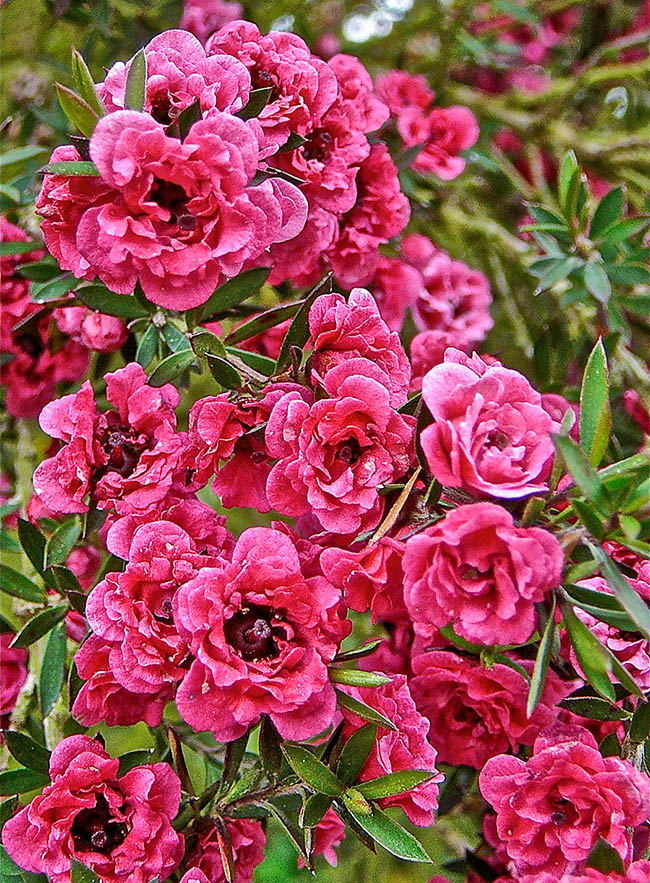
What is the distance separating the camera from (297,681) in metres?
0.63

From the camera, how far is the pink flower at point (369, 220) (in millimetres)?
A: 882

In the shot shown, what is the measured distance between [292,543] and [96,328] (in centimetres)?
34

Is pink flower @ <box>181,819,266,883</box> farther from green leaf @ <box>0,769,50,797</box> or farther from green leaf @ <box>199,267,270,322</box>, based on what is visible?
green leaf @ <box>199,267,270,322</box>

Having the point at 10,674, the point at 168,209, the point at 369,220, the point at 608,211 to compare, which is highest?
the point at 168,209

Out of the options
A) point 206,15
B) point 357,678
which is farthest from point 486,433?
point 206,15

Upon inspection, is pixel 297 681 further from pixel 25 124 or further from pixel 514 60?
pixel 514 60

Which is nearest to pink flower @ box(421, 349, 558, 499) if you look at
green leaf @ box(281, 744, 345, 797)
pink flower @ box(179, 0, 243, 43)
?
green leaf @ box(281, 744, 345, 797)

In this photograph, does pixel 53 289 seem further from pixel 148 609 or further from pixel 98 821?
pixel 98 821

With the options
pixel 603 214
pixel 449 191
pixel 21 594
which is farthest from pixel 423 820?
pixel 449 191

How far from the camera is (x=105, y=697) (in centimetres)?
72

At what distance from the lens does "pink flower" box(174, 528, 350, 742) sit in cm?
62

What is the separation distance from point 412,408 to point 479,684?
227 millimetres

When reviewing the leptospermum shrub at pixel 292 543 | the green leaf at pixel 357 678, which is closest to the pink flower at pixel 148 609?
the leptospermum shrub at pixel 292 543

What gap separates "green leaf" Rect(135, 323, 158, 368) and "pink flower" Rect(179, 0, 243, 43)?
54 centimetres
